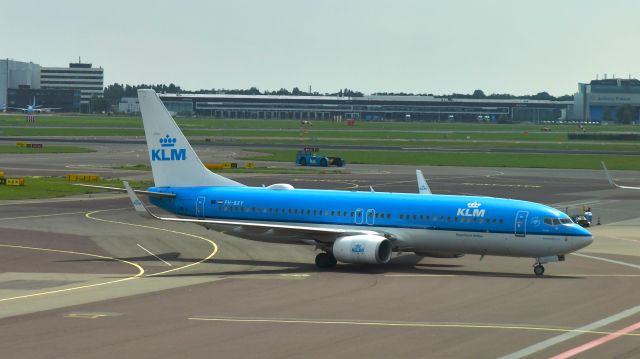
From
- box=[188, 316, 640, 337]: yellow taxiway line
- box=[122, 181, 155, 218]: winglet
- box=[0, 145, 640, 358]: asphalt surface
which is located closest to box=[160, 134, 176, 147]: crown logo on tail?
box=[0, 145, 640, 358]: asphalt surface

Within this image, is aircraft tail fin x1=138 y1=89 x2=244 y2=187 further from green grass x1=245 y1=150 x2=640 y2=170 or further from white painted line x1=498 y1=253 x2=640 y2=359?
green grass x1=245 y1=150 x2=640 y2=170

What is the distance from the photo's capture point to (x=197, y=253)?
6294 cm

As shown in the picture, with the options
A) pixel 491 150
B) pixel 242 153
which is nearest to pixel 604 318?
pixel 242 153

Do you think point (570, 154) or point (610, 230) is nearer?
point (610, 230)

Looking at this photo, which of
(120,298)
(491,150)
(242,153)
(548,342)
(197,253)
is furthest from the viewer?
(491,150)

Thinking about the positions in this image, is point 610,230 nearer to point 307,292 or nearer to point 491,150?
point 307,292

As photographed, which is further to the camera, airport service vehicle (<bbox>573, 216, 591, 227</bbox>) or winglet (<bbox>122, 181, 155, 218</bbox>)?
airport service vehicle (<bbox>573, 216, 591, 227</bbox>)

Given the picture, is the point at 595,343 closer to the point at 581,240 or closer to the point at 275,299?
the point at 275,299

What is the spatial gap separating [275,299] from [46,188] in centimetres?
6063

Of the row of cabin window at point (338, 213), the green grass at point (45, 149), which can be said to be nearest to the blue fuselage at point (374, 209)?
the row of cabin window at point (338, 213)

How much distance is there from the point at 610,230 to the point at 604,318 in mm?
38473

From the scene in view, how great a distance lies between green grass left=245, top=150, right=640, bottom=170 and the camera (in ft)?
518

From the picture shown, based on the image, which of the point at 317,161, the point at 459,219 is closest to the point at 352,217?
the point at 459,219

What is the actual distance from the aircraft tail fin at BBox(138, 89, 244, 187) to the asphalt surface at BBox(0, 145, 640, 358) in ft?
13.5
